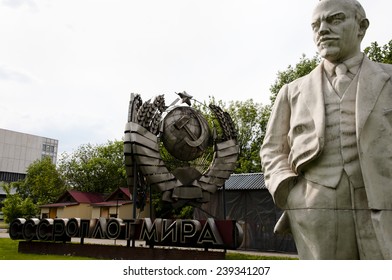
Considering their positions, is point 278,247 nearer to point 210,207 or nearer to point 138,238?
point 210,207

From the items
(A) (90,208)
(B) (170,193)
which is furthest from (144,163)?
(A) (90,208)

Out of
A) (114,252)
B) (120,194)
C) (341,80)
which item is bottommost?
(114,252)

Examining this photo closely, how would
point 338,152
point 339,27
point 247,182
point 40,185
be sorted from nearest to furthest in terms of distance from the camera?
point 338,152 → point 339,27 → point 247,182 → point 40,185

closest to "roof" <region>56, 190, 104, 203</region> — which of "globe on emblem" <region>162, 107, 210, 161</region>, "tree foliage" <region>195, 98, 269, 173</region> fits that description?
"tree foliage" <region>195, 98, 269, 173</region>

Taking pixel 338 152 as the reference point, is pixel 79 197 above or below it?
above

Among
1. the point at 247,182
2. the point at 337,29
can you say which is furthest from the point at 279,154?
the point at 247,182

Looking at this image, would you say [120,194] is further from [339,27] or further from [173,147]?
[339,27]

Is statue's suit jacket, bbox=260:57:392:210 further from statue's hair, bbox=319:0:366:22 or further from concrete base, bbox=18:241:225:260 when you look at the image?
concrete base, bbox=18:241:225:260

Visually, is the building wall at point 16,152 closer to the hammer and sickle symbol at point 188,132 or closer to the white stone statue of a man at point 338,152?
the hammer and sickle symbol at point 188,132

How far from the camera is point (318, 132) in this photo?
329 centimetres

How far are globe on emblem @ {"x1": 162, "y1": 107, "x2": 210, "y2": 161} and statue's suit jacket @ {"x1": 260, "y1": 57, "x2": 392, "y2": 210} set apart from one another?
1013cm

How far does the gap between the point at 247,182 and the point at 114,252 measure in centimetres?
892

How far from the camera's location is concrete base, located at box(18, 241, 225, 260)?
1265 cm

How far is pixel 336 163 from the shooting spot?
10.6 ft
